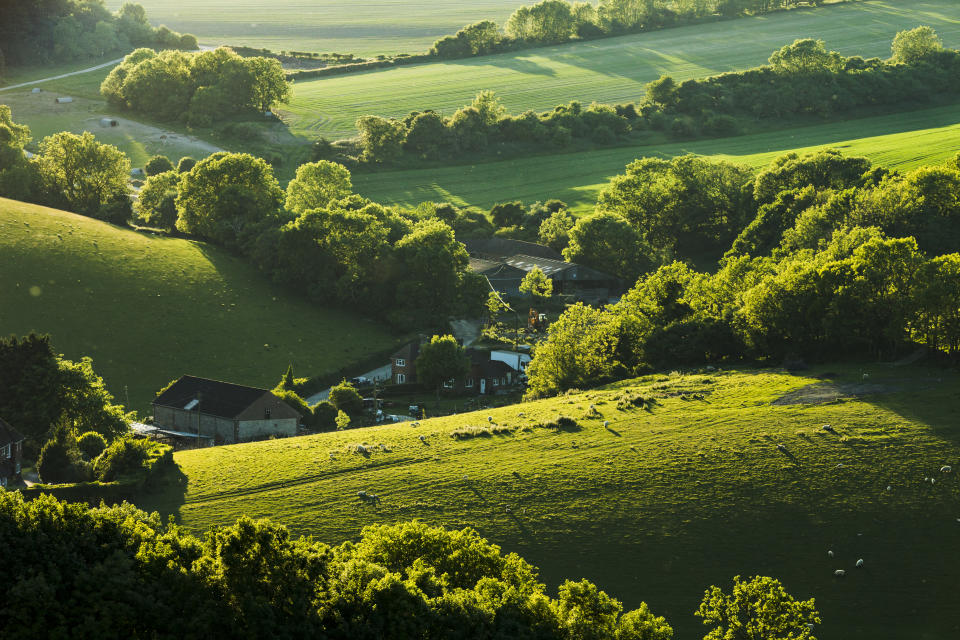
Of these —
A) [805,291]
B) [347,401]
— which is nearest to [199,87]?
[347,401]

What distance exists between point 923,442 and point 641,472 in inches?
636

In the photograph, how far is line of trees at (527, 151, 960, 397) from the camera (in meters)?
72.7

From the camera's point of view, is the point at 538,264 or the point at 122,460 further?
the point at 538,264

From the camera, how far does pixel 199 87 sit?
18838 centimetres

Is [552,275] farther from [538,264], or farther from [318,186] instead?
[318,186]

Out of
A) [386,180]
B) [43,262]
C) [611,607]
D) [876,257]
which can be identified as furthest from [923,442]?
[386,180]

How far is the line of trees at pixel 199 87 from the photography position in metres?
185

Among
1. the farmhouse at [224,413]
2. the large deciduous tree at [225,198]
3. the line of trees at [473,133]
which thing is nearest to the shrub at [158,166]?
the line of trees at [473,133]

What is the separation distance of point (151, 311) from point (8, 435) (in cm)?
4015

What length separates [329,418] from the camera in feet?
264

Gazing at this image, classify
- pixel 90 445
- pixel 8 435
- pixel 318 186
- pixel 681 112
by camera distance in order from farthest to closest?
pixel 681 112, pixel 318 186, pixel 8 435, pixel 90 445

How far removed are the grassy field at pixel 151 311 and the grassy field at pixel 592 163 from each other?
45597 mm

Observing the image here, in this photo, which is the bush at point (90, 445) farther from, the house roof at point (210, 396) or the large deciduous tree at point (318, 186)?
the large deciduous tree at point (318, 186)

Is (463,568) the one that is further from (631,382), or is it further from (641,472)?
(631,382)
